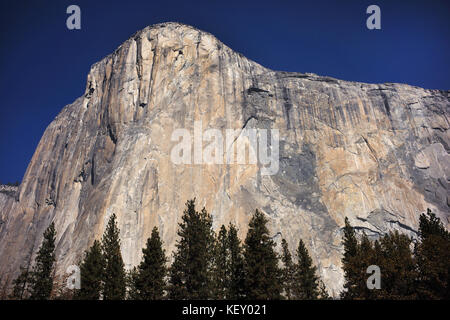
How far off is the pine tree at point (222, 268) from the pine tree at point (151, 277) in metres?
5.28

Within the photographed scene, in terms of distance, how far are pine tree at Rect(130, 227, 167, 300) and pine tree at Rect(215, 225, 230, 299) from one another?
5.28 meters

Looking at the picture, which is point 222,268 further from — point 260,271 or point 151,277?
point 151,277

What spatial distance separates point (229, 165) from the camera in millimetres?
68562

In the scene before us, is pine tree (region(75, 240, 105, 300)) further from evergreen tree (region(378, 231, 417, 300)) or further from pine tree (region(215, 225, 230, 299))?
evergreen tree (region(378, 231, 417, 300))

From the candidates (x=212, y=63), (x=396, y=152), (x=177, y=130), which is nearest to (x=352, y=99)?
(x=396, y=152)

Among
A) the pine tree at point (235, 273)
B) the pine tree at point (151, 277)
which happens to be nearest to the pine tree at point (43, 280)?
the pine tree at point (151, 277)

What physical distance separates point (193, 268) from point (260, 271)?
6.95 m

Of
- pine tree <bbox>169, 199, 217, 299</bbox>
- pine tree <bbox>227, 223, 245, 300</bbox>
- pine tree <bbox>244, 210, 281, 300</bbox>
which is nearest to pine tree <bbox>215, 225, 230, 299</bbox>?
pine tree <bbox>227, 223, 245, 300</bbox>

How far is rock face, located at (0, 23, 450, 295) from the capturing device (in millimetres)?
63469

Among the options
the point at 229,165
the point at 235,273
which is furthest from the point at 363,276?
the point at 229,165

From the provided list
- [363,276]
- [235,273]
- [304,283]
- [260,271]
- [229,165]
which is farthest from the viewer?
[229,165]

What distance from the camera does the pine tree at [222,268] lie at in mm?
36375

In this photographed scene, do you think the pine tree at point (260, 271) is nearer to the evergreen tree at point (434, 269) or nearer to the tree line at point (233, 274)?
the tree line at point (233, 274)
